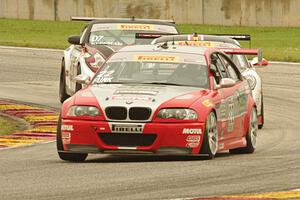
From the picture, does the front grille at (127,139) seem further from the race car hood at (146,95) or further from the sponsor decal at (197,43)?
the sponsor decal at (197,43)

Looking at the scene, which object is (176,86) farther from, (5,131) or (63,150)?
(5,131)

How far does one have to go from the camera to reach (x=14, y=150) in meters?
15.1

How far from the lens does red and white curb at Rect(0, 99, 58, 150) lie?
53.4 feet

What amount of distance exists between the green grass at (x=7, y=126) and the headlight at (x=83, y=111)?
4.66m

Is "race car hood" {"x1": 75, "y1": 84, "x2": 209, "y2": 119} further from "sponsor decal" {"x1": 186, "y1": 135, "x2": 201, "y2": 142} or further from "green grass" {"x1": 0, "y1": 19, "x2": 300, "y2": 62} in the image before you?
"green grass" {"x1": 0, "y1": 19, "x2": 300, "y2": 62}

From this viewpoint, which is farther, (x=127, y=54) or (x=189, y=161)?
(x=127, y=54)

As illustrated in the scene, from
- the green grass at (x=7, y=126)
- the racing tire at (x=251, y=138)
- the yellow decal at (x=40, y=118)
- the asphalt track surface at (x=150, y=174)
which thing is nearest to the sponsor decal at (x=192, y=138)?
the asphalt track surface at (x=150, y=174)

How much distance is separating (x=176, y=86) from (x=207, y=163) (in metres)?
1.25

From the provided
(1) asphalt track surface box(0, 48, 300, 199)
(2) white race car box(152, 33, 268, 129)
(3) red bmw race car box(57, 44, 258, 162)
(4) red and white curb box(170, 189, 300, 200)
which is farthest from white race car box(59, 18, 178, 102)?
(4) red and white curb box(170, 189, 300, 200)

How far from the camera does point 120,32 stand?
71.7ft

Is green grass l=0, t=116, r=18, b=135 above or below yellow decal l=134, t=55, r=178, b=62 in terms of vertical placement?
below

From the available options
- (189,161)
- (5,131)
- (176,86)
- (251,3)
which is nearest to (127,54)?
(176,86)

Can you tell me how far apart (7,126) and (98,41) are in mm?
3421

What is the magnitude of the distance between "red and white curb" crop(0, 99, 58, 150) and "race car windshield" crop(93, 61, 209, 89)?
6.79ft
